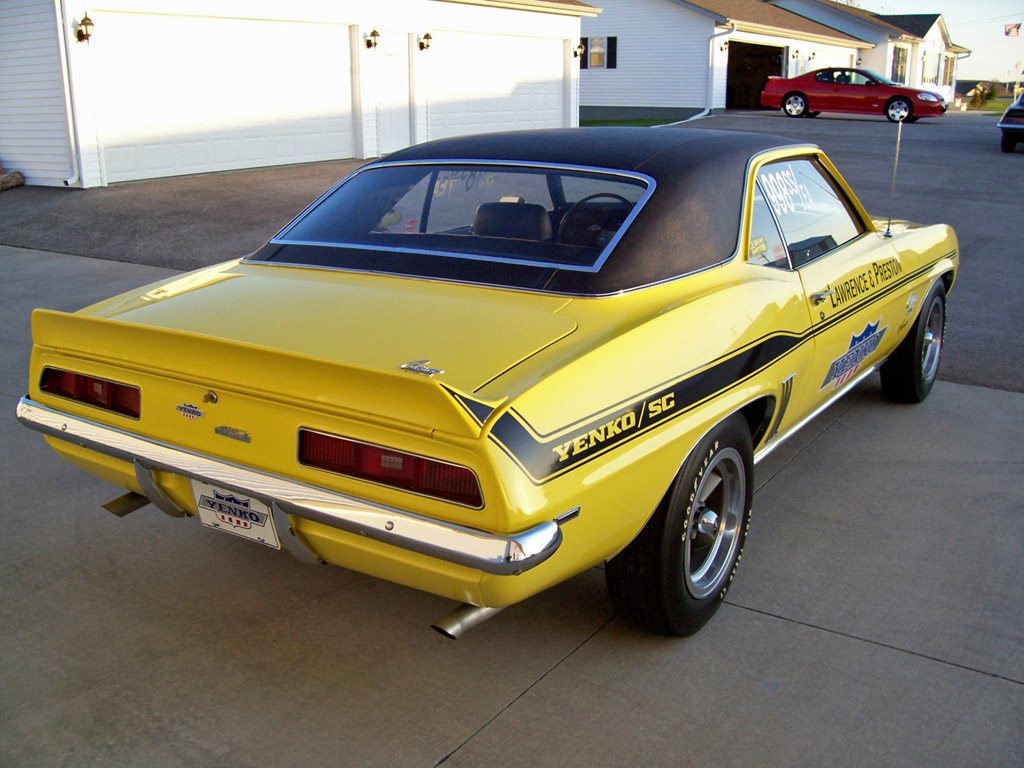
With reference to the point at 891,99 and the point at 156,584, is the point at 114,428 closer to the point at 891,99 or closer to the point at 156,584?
the point at 156,584

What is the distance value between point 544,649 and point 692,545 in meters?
0.59

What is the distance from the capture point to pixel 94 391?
3006 millimetres

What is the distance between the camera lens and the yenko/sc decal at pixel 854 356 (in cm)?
397

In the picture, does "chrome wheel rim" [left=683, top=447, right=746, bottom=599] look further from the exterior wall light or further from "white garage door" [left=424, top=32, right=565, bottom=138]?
"white garage door" [left=424, top=32, right=565, bottom=138]

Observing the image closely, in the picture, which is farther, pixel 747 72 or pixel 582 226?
pixel 747 72

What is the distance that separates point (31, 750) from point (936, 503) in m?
3.46

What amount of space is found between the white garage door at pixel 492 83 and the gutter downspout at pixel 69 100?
7.04 metres

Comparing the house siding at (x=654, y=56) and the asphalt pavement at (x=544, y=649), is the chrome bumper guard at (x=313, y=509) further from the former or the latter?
the house siding at (x=654, y=56)

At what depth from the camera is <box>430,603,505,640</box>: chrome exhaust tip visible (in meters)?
2.46

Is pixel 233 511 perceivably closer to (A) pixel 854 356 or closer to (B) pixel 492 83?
(A) pixel 854 356

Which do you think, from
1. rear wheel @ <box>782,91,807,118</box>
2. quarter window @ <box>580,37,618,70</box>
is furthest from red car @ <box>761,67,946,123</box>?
quarter window @ <box>580,37,618,70</box>

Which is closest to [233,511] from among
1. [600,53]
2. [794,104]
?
[794,104]

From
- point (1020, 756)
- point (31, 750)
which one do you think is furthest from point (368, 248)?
point (1020, 756)

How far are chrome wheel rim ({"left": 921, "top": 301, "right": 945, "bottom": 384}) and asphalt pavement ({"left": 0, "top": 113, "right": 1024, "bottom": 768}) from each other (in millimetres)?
775
